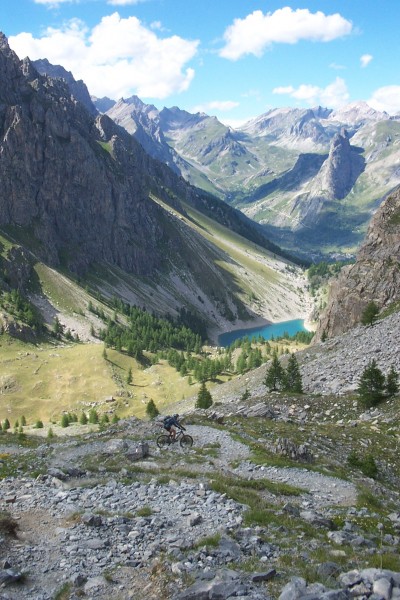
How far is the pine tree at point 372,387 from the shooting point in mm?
50188

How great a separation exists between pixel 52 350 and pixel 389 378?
432 feet

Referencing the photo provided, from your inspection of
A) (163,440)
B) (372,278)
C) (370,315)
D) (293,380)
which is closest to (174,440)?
(163,440)

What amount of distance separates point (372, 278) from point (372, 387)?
48.0 metres

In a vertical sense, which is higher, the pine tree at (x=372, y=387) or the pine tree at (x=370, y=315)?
the pine tree at (x=370, y=315)

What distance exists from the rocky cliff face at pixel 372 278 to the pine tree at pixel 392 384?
36476 millimetres

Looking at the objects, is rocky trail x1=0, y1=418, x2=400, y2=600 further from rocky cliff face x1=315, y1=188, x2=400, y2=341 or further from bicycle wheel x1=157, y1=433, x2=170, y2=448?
rocky cliff face x1=315, y1=188, x2=400, y2=341

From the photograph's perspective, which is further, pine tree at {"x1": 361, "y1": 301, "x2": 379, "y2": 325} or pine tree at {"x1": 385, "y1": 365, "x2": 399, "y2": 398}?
pine tree at {"x1": 361, "y1": 301, "x2": 379, "y2": 325}

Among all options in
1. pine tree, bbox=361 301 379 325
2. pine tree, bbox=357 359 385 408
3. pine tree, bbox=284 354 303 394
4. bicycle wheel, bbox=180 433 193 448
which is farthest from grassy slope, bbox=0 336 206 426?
bicycle wheel, bbox=180 433 193 448

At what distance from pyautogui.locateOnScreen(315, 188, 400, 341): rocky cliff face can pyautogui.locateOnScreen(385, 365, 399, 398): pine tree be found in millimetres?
36476

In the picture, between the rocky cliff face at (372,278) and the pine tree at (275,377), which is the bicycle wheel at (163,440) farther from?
the rocky cliff face at (372,278)

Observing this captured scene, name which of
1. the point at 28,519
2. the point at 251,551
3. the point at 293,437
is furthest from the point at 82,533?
the point at 293,437

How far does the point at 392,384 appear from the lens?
50812 mm

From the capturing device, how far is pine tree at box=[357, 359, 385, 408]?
1976 inches

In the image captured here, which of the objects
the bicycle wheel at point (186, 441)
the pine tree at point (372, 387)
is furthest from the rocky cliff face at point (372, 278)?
the bicycle wheel at point (186, 441)
